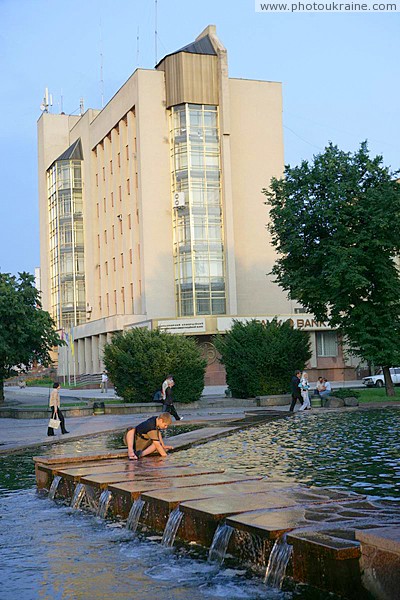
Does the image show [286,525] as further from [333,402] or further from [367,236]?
[367,236]

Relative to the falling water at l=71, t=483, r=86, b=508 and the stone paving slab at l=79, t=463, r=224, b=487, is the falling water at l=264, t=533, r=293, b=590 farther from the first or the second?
the falling water at l=71, t=483, r=86, b=508

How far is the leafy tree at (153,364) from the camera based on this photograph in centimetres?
3766

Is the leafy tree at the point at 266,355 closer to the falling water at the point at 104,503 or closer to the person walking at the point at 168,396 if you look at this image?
the person walking at the point at 168,396

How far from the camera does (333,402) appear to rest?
32.5 m

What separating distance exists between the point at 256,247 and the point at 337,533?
68.7 metres

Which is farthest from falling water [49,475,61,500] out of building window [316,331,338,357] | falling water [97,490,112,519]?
building window [316,331,338,357]

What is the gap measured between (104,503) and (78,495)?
108 centimetres

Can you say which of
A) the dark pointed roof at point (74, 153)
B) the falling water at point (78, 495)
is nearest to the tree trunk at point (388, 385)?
the falling water at point (78, 495)

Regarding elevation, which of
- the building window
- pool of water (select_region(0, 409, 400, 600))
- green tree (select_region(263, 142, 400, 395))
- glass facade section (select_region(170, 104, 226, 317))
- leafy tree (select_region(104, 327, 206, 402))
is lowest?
pool of water (select_region(0, 409, 400, 600))

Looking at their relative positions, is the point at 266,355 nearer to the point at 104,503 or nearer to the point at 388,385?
the point at 388,385

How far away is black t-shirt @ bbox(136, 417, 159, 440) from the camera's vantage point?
1466 centimetres

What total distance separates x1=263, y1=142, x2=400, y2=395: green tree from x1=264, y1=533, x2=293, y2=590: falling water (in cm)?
2709

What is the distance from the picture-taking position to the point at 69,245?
94.8 metres

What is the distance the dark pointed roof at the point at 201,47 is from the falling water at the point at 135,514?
6536cm
